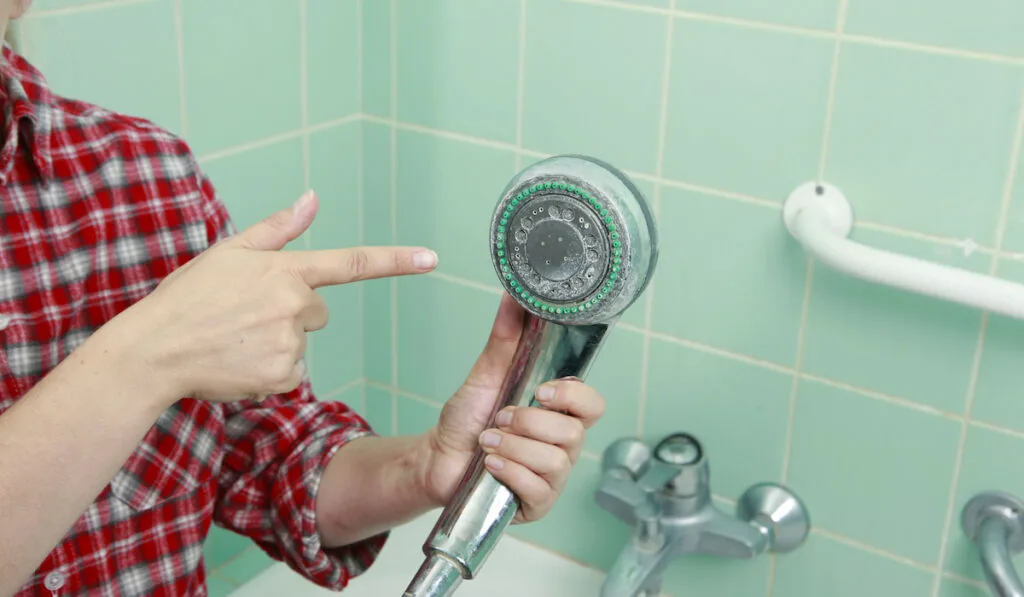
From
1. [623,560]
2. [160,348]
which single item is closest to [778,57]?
[623,560]

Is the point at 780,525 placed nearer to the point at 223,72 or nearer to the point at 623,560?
the point at 623,560

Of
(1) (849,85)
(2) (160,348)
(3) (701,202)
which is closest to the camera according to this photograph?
(2) (160,348)

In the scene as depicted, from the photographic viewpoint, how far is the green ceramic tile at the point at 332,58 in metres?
1.19

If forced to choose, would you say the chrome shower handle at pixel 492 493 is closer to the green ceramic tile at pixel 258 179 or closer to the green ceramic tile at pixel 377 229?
the green ceramic tile at pixel 258 179

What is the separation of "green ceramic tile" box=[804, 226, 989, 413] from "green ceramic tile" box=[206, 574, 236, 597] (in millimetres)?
671

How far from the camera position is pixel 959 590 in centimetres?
105

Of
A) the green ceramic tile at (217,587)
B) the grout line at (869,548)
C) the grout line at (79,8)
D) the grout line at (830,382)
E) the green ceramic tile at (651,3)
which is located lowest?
the green ceramic tile at (217,587)

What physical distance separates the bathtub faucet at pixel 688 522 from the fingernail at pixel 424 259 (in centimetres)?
52

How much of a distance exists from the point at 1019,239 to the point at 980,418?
0.54 ft

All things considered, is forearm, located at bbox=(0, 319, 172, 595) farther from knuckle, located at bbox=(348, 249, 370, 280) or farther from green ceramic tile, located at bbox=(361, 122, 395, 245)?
green ceramic tile, located at bbox=(361, 122, 395, 245)

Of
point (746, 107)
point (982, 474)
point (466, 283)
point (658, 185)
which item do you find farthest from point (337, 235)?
point (982, 474)

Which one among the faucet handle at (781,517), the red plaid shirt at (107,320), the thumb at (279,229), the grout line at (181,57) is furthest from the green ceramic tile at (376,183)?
the thumb at (279,229)

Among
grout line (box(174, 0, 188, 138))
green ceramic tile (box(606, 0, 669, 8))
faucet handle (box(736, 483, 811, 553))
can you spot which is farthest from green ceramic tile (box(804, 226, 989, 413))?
grout line (box(174, 0, 188, 138))

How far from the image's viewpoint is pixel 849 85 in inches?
38.3
